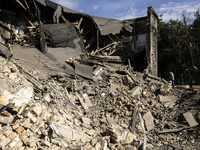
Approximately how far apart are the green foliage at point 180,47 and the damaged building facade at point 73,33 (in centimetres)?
532

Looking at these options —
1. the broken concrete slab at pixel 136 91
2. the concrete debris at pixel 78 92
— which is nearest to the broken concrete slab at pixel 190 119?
the concrete debris at pixel 78 92

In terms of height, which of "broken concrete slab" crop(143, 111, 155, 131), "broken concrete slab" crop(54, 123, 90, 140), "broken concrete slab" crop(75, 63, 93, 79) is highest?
"broken concrete slab" crop(75, 63, 93, 79)

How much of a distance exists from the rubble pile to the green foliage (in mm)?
8398

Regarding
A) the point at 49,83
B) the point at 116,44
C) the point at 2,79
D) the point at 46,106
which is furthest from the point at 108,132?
the point at 116,44

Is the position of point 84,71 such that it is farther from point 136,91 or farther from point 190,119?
point 190,119

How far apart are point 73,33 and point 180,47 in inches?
480

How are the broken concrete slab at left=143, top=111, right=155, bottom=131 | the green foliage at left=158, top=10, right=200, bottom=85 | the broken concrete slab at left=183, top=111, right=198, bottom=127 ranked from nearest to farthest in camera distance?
the broken concrete slab at left=183, top=111, right=198, bottom=127 < the broken concrete slab at left=143, top=111, right=155, bottom=131 < the green foliage at left=158, top=10, right=200, bottom=85

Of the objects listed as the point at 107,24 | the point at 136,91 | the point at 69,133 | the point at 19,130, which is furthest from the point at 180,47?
the point at 19,130

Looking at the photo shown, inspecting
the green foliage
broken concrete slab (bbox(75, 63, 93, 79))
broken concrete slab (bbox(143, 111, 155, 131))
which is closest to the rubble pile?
broken concrete slab (bbox(143, 111, 155, 131))

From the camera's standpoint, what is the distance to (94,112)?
721 cm

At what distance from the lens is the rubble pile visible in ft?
15.1

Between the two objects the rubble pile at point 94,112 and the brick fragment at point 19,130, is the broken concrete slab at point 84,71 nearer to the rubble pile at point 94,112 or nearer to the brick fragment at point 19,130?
the rubble pile at point 94,112

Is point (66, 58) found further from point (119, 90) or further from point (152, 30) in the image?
point (152, 30)

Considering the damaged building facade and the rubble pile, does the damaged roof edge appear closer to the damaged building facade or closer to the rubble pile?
the damaged building facade
